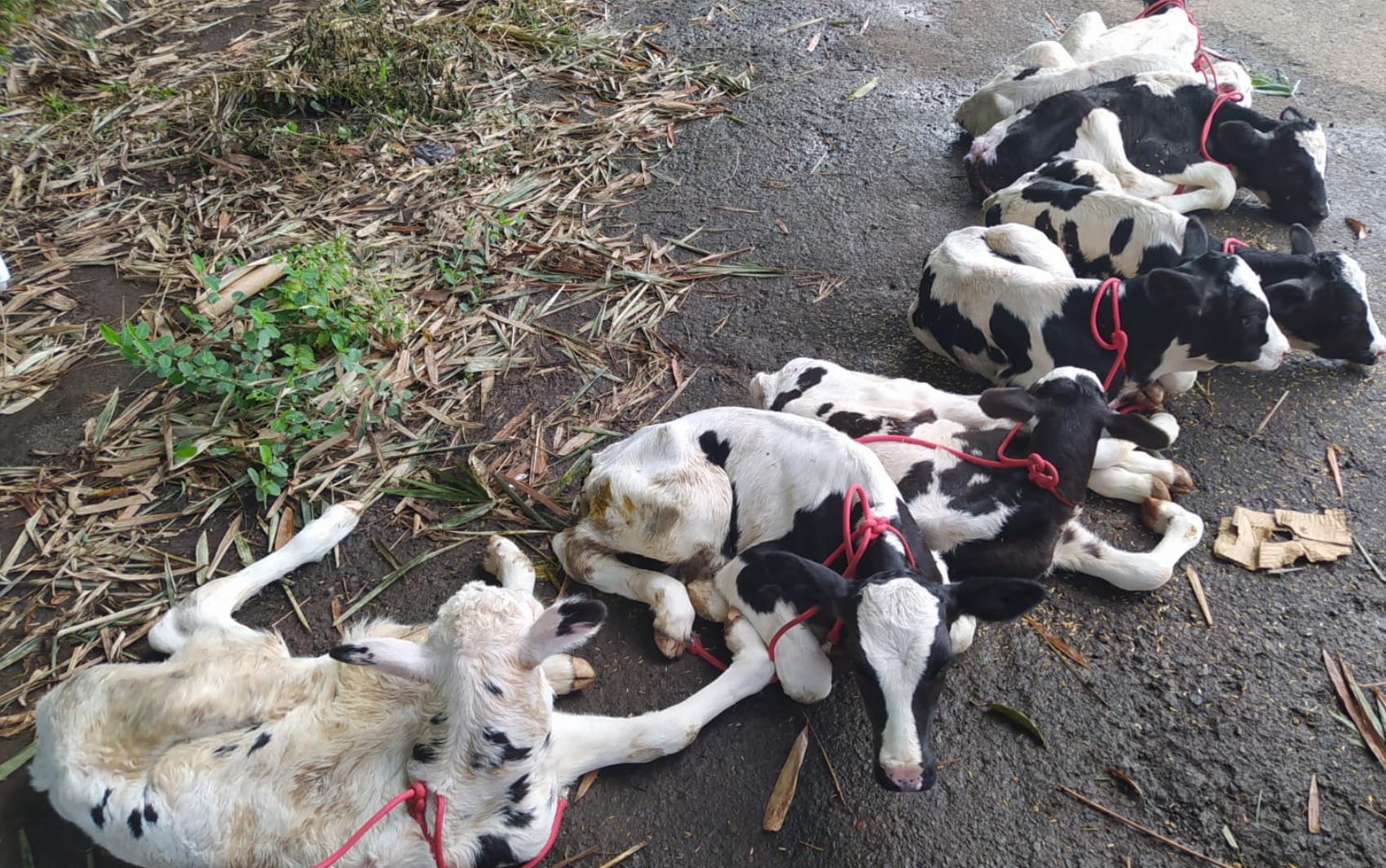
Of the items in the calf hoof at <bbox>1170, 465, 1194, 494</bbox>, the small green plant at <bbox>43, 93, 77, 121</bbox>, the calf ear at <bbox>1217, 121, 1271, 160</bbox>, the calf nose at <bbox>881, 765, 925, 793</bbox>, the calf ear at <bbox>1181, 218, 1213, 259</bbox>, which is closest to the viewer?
the calf nose at <bbox>881, 765, 925, 793</bbox>

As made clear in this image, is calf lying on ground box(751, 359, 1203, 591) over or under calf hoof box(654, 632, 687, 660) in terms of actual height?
over

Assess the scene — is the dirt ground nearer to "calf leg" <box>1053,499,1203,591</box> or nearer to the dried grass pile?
"calf leg" <box>1053,499,1203,591</box>

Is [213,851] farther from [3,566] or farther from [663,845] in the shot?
[3,566]

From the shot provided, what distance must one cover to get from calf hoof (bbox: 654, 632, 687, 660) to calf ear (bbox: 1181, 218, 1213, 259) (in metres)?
3.77

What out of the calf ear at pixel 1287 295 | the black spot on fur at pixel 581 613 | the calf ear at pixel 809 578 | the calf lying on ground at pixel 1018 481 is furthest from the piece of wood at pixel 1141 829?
the calf ear at pixel 1287 295

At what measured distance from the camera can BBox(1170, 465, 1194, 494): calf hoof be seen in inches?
169

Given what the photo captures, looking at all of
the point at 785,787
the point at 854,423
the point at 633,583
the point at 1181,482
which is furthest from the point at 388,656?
the point at 1181,482

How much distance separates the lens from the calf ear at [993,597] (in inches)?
122

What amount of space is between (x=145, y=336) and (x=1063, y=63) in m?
6.85

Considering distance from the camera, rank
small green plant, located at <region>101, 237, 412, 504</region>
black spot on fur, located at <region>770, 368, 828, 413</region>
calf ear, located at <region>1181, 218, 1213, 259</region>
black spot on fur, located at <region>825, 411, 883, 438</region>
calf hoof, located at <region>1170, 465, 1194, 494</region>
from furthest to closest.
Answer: calf ear, located at <region>1181, 218, 1213, 259</region> < small green plant, located at <region>101, 237, 412, 504</region> < black spot on fur, located at <region>770, 368, 828, 413</region> < calf hoof, located at <region>1170, 465, 1194, 494</region> < black spot on fur, located at <region>825, 411, 883, 438</region>

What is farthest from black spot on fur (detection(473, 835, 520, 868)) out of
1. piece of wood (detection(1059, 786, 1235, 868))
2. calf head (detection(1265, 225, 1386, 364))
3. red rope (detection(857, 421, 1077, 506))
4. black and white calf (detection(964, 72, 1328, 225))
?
black and white calf (detection(964, 72, 1328, 225))

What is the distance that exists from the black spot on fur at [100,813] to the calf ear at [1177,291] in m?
5.04

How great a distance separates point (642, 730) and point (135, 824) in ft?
5.74

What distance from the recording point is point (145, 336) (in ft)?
15.6
